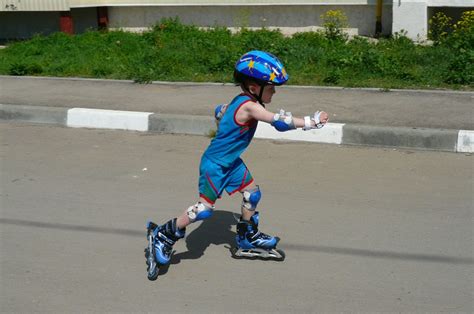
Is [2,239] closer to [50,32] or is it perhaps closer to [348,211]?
[348,211]

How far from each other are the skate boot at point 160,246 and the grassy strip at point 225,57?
5.15 metres

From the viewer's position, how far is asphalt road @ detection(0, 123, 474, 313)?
14.4 feet

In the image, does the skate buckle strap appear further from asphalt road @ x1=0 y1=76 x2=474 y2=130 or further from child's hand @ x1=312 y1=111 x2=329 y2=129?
asphalt road @ x1=0 y1=76 x2=474 y2=130

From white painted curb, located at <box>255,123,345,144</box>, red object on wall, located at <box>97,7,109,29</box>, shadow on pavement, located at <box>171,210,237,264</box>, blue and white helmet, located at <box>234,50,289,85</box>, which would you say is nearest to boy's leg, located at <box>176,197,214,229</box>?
shadow on pavement, located at <box>171,210,237,264</box>

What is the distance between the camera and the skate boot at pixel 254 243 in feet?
16.0

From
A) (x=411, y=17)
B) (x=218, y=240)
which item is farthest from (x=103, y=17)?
(x=218, y=240)

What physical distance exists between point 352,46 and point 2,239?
6941 mm

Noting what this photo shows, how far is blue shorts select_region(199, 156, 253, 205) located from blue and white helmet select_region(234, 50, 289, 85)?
0.56 metres

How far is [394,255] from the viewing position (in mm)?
4906

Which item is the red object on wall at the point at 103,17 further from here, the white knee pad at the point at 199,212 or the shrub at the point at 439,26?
the white knee pad at the point at 199,212

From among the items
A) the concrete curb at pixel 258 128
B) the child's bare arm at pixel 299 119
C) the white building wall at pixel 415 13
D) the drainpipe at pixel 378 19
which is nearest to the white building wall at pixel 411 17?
the white building wall at pixel 415 13

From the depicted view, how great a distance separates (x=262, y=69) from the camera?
4465mm

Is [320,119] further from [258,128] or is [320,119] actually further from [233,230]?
[258,128]

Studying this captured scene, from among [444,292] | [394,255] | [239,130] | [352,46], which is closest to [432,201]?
[394,255]
